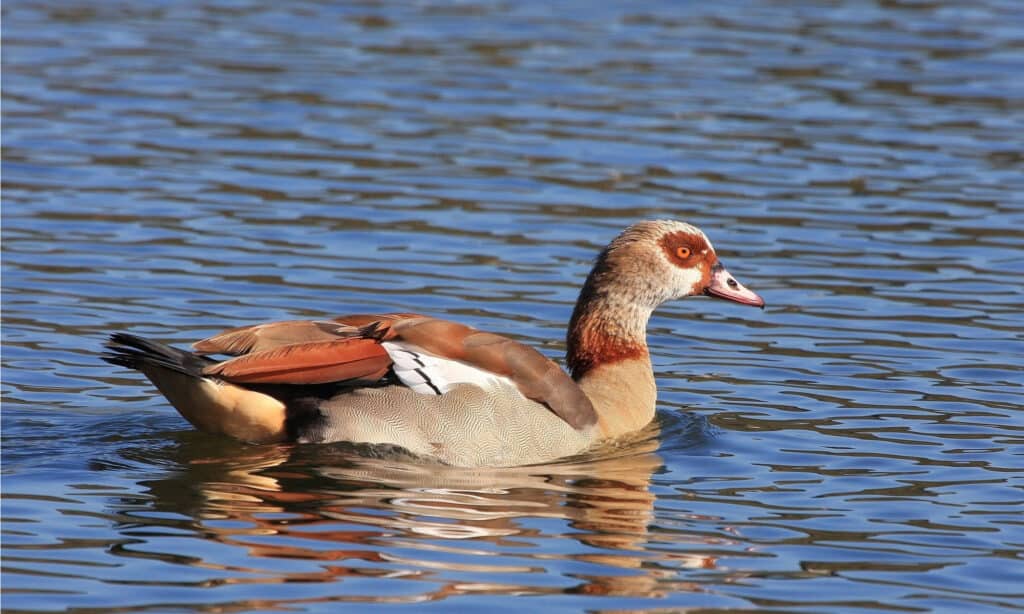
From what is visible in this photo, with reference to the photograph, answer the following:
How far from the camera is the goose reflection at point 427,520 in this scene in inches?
299

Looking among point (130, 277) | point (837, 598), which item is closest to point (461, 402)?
point (837, 598)

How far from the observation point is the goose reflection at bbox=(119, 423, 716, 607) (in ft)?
24.9

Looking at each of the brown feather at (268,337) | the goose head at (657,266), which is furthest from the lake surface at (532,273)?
the goose head at (657,266)

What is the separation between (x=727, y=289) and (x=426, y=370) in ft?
7.56

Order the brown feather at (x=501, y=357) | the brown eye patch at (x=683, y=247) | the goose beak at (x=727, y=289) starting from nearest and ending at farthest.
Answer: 1. the brown feather at (x=501, y=357)
2. the brown eye patch at (x=683, y=247)
3. the goose beak at (x=727, y=289)

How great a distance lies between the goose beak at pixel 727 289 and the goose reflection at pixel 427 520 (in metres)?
1.34

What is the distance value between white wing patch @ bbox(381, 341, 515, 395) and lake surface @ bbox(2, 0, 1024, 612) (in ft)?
1.43

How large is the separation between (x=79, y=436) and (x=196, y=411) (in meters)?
0.72

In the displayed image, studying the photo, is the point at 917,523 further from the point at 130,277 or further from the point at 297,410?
the point at 130,277

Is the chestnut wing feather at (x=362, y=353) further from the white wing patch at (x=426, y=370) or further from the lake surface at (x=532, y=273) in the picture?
the lake surface at (x=532, y=273)

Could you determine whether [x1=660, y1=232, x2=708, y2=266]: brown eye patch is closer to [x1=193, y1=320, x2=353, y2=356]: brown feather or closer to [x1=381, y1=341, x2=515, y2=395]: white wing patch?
[x1=381, y1=341, x2=515, y2=395]: white wing patch

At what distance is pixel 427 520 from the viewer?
8.37 metres

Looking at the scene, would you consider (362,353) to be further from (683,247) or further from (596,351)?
(683,247)

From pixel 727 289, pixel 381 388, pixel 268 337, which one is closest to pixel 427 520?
pixel 381 388
